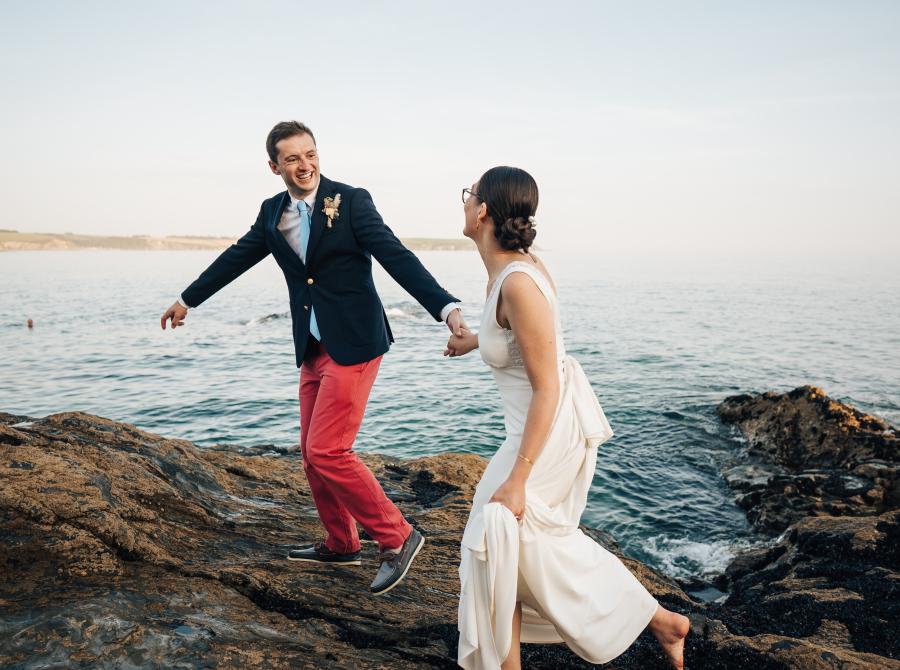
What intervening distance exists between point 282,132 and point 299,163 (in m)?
0.23

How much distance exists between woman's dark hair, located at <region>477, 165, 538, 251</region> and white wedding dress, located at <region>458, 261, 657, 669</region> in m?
0.17

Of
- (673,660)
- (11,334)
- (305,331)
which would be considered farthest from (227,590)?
(11,334)

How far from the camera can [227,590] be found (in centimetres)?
368

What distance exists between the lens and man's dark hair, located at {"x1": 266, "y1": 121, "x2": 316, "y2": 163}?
163 inches

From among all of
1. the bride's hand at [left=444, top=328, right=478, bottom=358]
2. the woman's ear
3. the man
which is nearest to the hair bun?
the woman's ear

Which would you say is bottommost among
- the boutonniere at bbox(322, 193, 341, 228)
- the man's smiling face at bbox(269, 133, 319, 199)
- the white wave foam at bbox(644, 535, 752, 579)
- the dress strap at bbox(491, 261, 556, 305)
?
the white wave foam at bbox(644, 535, 752, 579)

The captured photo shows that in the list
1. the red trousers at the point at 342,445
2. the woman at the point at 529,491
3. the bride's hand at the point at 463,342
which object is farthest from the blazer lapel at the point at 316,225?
the woman at the point at 529,491

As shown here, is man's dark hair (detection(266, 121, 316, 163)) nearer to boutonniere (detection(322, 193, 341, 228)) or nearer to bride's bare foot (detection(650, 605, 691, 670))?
boutonniere (detection(322, 193, 341, 228))

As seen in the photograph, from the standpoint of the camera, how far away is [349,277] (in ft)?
14.0

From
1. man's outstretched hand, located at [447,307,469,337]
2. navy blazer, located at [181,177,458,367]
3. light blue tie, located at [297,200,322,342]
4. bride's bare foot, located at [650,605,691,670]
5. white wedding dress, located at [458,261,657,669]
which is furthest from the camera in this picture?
light blue tie, located at [297,200,322,342]

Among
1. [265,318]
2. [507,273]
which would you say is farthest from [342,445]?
[265,318]

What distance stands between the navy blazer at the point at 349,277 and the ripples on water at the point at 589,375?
20.4 ft

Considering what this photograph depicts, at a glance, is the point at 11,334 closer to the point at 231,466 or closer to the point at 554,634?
the point at 231,466

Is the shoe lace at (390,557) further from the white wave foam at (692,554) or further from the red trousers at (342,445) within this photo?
the white wave foam at (692,554)
